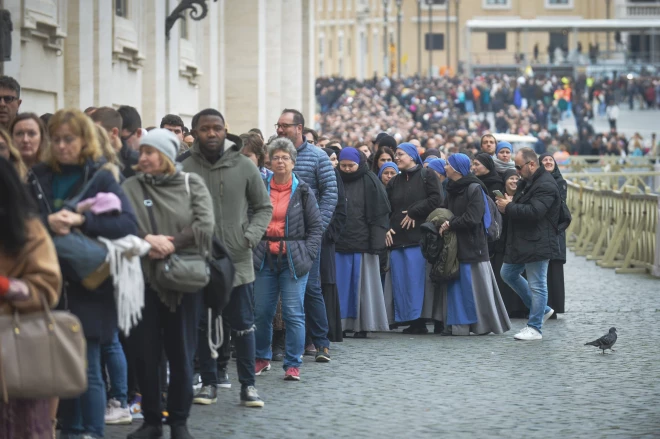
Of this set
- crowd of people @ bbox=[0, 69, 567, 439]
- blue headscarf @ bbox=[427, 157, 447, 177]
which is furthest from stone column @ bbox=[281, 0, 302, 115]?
blue headscarf @ bbox=[427, 157, 447, 177]

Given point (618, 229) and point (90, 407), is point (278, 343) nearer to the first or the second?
point (90, 407)

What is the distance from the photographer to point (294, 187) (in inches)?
414

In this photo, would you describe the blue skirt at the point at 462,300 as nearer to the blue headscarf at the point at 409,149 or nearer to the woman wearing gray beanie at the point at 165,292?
the blue headscarf at the point at 409,149

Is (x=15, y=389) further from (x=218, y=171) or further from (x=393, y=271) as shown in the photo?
(x=393, y=271)

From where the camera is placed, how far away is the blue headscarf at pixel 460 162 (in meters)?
13.1

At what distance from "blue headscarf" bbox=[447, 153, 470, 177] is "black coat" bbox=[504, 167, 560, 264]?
53 centimetres

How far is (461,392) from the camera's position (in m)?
9.80

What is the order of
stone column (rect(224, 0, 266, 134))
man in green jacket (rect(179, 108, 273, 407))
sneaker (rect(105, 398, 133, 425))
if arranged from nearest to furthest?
sneaker (rect(105, 398, 133, 425)), man in green jacket (rect(179, 108, 273, 407)), stone column (rect(224, 0, 266, 134))

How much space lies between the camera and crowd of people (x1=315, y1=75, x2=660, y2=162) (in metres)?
49.2

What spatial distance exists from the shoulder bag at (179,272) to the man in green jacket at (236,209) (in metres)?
1.11

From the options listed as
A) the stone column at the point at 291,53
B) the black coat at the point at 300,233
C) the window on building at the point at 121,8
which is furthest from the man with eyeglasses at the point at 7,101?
the stone column at the point at 291,53

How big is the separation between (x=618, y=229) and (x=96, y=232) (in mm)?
15610

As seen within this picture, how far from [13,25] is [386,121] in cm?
3578

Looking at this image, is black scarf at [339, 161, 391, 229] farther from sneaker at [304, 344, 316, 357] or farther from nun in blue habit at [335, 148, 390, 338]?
sneaker at [304, 344, 316, 357]
